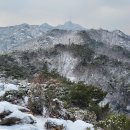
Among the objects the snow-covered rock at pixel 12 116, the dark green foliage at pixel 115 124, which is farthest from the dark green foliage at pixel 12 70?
the snow-covered rock at pixel 12 116

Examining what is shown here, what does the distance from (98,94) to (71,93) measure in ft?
19.9

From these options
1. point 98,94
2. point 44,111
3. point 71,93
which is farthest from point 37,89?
point 98,94

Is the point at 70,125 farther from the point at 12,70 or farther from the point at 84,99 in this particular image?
the point at 12,70

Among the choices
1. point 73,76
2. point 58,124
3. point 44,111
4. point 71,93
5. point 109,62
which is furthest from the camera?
point 109,62

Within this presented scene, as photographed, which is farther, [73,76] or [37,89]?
[73,76]

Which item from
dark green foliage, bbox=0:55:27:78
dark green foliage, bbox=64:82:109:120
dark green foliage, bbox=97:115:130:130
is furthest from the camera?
dark green foliage, bbox=0:55:27:78

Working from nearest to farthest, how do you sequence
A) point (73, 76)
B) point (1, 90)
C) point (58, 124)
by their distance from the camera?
point (58, 124) < point (1, 90) < point (73, 76)

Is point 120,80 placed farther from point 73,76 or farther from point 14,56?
point 14,56

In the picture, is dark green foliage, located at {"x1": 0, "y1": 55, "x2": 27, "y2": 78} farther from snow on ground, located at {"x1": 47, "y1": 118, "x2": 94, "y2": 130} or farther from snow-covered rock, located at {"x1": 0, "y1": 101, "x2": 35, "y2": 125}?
snow-covered rock, located at {"x1": 0, "y1": 101, "x2": 35, "y2": 125}

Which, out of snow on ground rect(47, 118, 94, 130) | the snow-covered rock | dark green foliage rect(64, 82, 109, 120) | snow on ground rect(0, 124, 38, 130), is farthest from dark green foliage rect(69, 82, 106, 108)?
snow on ground rect(0, 124, 38, 130)

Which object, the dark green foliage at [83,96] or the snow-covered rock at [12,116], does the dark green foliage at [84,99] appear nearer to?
the dark green foliage at [83,96]

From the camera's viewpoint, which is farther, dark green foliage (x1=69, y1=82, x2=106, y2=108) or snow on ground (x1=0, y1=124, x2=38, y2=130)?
dark green foliage (x1=69, y1=82, x2=106, y2=108)

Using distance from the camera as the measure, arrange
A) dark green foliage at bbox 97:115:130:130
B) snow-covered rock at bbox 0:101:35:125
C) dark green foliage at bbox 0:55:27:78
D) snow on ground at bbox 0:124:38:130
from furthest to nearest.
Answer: dark green foliage at bbox 0:55:27:78 → dark green foliage at bbox 97:115:130:130 → snow-covered rock at bbox 0:101:35:125 → snow on ground at bbox 0:124:38:130

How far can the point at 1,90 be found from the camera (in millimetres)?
27172
